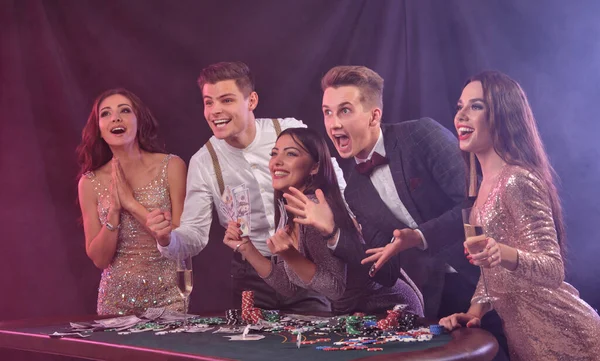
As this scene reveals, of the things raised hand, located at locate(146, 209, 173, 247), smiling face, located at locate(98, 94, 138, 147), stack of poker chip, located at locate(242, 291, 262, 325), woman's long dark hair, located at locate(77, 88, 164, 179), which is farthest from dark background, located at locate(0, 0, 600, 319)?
stack of poker chip, located at locate(242, 291, 262, 325)

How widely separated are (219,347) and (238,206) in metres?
1.60

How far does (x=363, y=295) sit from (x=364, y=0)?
4.79 ft

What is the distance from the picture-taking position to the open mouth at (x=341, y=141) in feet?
12.7

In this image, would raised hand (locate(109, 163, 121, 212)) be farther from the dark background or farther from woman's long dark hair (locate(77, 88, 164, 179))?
the dark background

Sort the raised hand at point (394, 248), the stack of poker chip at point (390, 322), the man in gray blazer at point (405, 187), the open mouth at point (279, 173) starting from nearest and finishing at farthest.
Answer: the stack of poker chip at point (390, 322) < the man in gray blazer at point (405, 187) < the raised hand at point (394, 248) < the open mouth at point (279, 173)

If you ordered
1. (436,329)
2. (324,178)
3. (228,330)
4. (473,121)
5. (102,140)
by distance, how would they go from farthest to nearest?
(102,140), (324,178), (473,121), (228,330), (436,329)

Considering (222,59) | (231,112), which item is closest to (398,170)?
(231,112)

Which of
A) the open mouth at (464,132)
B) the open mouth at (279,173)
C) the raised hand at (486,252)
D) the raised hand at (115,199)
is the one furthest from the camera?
the raised hand at (115,199)

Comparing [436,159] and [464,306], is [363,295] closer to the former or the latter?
[464,306]

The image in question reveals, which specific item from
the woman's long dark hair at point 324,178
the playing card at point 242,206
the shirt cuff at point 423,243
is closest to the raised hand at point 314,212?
the woman's long dark hair at point 324,178

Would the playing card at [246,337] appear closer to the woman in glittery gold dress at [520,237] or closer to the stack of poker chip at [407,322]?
the stack of poker chip at [407,322]

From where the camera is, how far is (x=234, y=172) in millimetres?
4320

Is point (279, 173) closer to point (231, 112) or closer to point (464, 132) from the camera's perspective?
point (231, 112)

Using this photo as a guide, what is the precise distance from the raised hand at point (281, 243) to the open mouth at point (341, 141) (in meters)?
0.52
